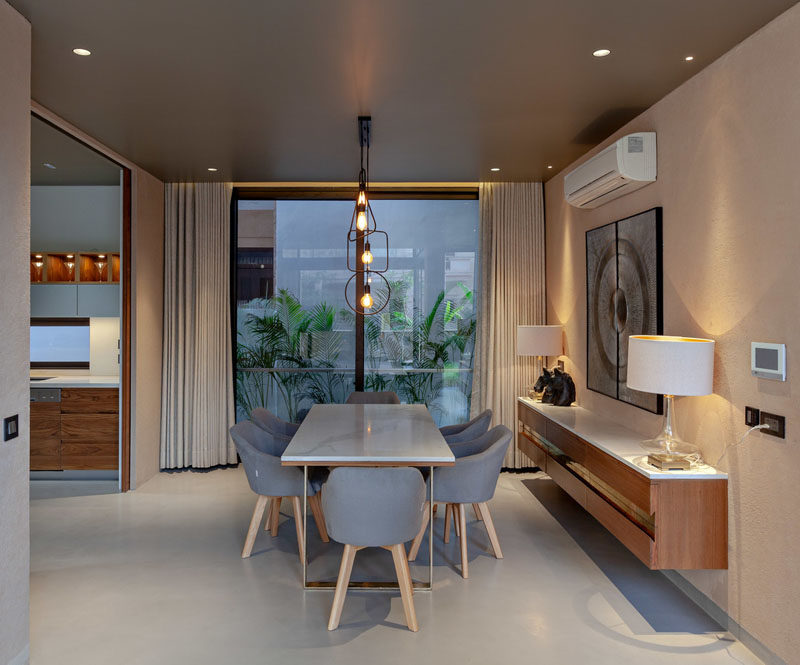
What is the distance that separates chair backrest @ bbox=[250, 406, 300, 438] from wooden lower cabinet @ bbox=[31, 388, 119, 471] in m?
1.59

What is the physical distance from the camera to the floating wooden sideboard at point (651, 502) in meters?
2.73

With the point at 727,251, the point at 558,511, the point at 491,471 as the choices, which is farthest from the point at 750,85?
the point at 558,511

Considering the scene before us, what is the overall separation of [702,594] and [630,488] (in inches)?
27.4

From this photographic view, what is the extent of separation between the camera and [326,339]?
237 inches

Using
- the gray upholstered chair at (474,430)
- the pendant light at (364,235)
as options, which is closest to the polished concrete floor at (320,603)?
the gray upholstered chair at (474,430)

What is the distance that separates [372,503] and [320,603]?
741 millimetres

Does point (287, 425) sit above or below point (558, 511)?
above

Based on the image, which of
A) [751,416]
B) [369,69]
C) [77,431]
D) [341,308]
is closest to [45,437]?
[77,431]

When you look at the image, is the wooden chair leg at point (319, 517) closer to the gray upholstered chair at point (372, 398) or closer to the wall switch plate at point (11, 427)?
the gray upholstered chair at point (372, 398)

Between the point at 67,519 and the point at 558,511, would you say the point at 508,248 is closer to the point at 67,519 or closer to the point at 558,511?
the point at 558,511

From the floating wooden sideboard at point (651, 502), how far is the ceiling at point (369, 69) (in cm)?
198

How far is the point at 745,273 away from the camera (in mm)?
2691

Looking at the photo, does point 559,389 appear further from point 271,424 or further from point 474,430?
point 271,424

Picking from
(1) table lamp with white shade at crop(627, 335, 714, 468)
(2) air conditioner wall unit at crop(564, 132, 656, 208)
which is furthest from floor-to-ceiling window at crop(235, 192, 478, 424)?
(1) table lamp with white shade at crop(627, 335, 714, 468)
